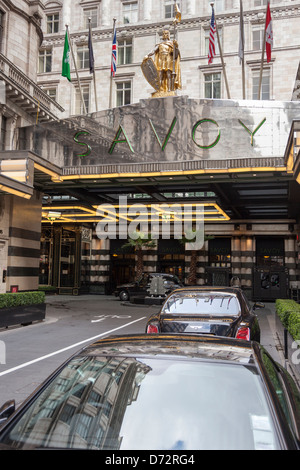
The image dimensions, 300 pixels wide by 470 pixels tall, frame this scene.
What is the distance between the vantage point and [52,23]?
146 feet

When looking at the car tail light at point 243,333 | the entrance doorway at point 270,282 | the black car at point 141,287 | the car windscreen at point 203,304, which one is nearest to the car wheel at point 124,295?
the black car at point 141,287

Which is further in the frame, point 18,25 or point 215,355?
point 18,25

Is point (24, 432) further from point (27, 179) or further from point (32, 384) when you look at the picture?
point (27, 179)

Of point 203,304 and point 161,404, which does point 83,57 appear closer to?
point 203,304

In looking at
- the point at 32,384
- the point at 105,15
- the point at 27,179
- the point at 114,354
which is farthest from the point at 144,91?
the point at 114,354

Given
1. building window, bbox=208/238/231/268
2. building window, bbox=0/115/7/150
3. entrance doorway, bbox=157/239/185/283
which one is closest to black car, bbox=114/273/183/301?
entrance doorway, bbox=157/239/185/283

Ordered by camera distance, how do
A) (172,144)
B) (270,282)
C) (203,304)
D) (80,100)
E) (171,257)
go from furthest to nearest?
(80,100)
(171,257)
(270,282)
(172,144)
(203,304)

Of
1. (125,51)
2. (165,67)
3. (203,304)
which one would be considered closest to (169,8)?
(125,51)

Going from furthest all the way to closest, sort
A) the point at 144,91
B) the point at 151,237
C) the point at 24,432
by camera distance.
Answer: the point at 144,91, the point at 151,237, the point at 24,432

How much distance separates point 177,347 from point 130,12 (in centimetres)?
4580

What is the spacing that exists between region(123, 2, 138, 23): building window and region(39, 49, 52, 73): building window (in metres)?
8.66

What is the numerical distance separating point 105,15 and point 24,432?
46681 mm
